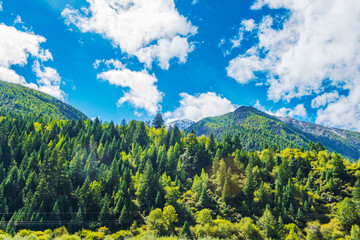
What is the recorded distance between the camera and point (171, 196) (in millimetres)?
83438

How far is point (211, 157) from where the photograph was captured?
409ft

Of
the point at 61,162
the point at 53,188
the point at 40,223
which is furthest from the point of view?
the point at 61,162

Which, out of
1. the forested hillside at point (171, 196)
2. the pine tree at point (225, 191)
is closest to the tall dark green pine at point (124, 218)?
the forested hillside at point (171, 196)

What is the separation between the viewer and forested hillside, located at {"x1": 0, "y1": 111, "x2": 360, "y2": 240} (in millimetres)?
67438

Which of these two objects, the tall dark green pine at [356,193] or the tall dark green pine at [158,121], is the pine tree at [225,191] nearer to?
the tall dark green pine at [356,193]

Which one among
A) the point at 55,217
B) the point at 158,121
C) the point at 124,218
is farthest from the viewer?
the point at 158,121

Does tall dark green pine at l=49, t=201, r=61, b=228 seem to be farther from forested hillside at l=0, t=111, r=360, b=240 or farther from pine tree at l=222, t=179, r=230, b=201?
pine tree at l=222, t=179, r=230, b=201

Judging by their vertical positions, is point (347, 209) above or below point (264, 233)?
above

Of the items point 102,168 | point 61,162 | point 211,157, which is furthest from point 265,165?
point 61,162

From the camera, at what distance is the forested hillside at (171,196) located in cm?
6744

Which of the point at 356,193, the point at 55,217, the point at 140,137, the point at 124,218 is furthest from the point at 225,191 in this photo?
the point at 140,137

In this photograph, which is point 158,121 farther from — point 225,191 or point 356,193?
point 356,193

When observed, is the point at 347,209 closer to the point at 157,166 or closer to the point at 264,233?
the point at 264,233

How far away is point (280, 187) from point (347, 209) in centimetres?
2232
